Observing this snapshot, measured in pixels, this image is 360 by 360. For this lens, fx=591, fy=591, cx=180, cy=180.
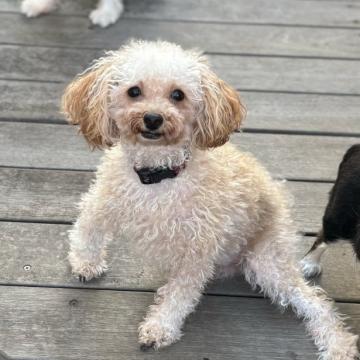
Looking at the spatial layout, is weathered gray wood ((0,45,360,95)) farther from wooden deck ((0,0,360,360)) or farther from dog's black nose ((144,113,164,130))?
dog's black nose ((144,113,164,130))

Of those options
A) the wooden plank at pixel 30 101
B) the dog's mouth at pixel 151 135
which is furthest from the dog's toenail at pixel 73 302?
the wooden plank at pixel 30 101

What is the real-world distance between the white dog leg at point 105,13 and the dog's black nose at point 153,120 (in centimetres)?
215

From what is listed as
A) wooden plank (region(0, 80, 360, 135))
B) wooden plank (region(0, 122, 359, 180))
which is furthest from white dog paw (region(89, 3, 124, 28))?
wooden plank (region(0, 122, 359, 180))

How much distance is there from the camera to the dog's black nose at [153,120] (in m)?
1.89

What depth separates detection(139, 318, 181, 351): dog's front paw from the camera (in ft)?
7.34

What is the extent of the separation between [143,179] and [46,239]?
70 cm

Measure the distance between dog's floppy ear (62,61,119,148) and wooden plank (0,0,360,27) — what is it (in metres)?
2.10

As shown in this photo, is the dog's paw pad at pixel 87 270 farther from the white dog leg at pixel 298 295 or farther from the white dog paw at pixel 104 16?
the white dog paw at pixel 104 16

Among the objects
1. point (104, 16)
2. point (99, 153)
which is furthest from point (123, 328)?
point (104, 16)

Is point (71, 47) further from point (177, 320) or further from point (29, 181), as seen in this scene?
point (177, 320)

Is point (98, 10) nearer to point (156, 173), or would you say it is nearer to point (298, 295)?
point (156, 173)

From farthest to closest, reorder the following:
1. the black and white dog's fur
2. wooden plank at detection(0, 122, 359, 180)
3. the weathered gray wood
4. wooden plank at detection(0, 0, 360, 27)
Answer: wooden plank at detection(0, 0, 360, 27) < the weathered gray wood < wooden plank at detection(0, 122, 359, 180) < the black and white dog's fur

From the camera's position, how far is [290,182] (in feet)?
9.58

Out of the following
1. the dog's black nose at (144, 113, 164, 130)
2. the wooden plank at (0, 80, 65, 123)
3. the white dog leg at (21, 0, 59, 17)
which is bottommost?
the wooden plank at (0, 80, 65, 123)
